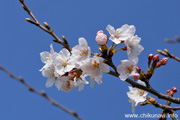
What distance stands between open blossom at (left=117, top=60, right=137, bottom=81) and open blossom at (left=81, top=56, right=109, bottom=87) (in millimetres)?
133

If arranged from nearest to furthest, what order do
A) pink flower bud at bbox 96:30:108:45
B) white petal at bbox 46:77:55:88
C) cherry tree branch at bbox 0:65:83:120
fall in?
cherry tree branch at bbox 0:65:83:120 < pink flower bud at bbox 96:30:108:45 < white petal at bbox 46:77:55:88

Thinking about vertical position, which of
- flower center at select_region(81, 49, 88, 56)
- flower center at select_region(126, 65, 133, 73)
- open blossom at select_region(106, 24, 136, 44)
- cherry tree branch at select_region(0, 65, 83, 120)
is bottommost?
cherry tree branch at select_region(0, 65, 83, 120)

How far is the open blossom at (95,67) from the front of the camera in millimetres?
2221

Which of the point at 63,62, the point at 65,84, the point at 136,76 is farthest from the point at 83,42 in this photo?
the point at 136,76

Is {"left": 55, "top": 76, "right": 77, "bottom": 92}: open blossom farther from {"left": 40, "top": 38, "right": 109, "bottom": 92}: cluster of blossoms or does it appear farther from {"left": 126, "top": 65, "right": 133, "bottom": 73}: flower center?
{"left": 126, "top": 65, "right": 133, "bottom": 73}: flower center

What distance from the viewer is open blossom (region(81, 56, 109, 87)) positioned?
2.22 metres

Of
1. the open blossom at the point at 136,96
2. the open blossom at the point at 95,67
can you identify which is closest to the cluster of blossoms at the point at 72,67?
the open blossom at the point at 95,67

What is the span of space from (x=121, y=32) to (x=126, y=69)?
0.49m

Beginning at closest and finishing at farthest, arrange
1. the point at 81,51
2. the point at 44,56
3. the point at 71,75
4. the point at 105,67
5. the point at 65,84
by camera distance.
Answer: the point at 105,67, the point at 81,51, the point at 71,75, the point at 65,84, the point at 44,56

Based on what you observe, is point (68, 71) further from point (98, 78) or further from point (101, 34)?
point (101, 34)

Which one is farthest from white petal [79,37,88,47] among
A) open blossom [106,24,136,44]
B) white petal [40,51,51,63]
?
white petal [40,51,51,63]

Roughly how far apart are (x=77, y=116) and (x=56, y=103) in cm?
14

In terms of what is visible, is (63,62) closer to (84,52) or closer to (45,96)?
(84,52)

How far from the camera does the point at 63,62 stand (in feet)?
7.98
